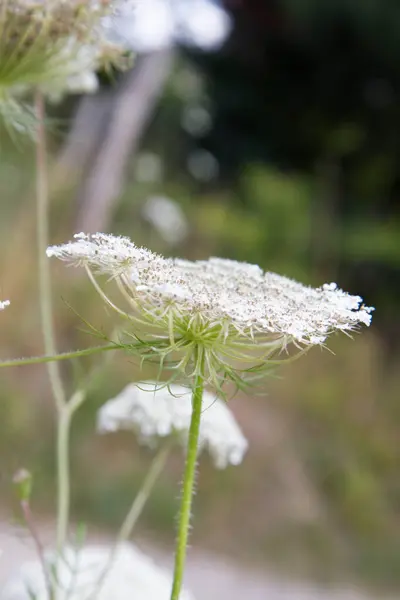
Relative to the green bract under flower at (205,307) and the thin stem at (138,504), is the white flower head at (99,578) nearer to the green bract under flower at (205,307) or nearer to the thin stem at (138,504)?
the thin stem at (138,504)

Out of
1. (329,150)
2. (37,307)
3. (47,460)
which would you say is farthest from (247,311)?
(329,150)

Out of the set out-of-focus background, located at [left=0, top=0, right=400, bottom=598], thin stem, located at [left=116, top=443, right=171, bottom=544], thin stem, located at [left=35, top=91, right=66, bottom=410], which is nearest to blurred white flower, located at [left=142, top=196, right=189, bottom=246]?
out-of-focus background, located at [left=0, top=0, right=400, bottom=598]

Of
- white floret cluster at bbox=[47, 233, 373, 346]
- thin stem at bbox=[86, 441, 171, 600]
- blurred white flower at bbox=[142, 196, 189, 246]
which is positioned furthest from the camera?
blurred white flower at bbox=[142, 196, 189, 246]

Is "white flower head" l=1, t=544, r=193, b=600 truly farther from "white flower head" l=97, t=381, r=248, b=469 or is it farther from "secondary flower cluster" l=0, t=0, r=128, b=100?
"secondary flower cluster" l=0, t=0, r=128, b=100

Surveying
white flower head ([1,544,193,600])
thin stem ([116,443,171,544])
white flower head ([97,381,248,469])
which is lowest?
white flower head ([1,544,193,600])

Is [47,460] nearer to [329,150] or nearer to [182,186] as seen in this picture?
[182,186]

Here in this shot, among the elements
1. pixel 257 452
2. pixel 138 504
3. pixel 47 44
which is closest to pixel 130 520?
pixel 138 504
